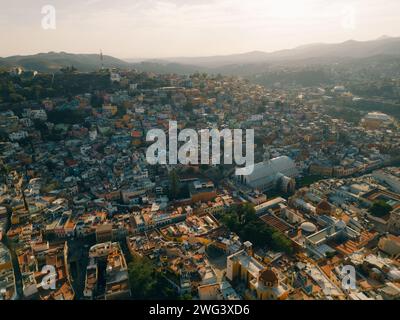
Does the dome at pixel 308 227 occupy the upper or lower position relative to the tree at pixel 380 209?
lower

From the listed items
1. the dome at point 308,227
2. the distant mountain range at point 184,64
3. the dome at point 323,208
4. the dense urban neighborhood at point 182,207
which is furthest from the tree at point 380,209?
the distant mountain range at point 184,64

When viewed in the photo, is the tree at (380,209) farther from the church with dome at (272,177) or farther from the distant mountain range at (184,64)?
the distant mountain range at (184,64)

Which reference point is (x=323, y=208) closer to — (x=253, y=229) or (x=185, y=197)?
(x=253, y=229)

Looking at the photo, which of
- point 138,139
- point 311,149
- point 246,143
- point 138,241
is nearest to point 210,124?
point 246,143

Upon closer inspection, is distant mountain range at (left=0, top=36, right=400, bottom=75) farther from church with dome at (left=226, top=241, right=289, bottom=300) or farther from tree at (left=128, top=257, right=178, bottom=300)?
church with dome at (left=226, top=241, right=289, bottom=300)

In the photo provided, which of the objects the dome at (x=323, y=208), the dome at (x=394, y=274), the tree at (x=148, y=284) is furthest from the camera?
the dome at (x=323, y=208)

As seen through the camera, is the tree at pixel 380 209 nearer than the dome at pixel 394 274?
No

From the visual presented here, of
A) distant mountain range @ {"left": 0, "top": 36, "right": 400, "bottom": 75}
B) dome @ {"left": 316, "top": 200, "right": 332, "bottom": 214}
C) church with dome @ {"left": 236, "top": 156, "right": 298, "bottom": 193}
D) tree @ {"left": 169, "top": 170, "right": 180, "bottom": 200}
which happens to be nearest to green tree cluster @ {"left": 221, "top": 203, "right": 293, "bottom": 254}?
dome @ {"left": 316, "top": 200, "right": 332, "bottom": 214}
